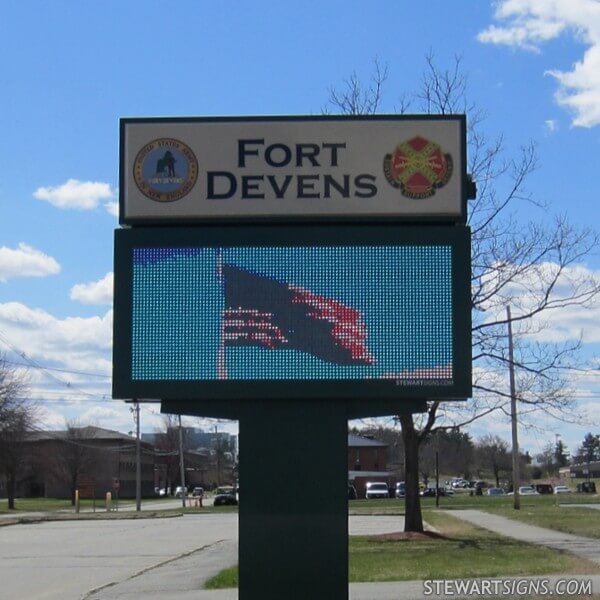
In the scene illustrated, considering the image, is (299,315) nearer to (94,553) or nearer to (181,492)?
(94,553)

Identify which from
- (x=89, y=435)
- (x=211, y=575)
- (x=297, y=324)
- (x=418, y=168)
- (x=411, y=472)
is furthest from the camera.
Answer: (x=89, y=435)

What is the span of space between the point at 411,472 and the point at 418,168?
1860 cm

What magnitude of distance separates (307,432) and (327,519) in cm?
77

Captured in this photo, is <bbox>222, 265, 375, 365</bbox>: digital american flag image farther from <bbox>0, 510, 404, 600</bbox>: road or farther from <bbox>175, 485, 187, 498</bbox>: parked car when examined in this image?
<bbox>175, 485, 187, 498</bbox>: parked car

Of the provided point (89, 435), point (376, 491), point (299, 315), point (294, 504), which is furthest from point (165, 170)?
point (89, 435)

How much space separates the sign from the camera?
9258 mm

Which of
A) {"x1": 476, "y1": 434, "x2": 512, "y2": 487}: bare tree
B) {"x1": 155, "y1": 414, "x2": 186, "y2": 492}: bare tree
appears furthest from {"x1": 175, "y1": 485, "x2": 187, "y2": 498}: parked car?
{"x1": 476, "y1": 434, "x2": 512, "y2": 487}: bare tree

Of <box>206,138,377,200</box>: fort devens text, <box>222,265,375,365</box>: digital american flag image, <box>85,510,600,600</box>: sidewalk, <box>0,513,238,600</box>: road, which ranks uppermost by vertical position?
<box>206,138,377,200</box>: fort devens text

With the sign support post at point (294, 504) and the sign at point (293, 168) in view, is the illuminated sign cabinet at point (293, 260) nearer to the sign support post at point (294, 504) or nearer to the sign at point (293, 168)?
the sign at point (293, 168)

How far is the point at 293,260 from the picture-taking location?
9117mm

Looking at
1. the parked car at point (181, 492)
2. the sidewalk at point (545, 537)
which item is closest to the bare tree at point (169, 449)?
the parked car at point (181, 492)

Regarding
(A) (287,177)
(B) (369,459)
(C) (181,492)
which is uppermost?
(A) (287,177)

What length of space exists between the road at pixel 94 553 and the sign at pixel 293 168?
889 centimetres

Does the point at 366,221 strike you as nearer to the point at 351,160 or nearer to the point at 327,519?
the point at 351,160
